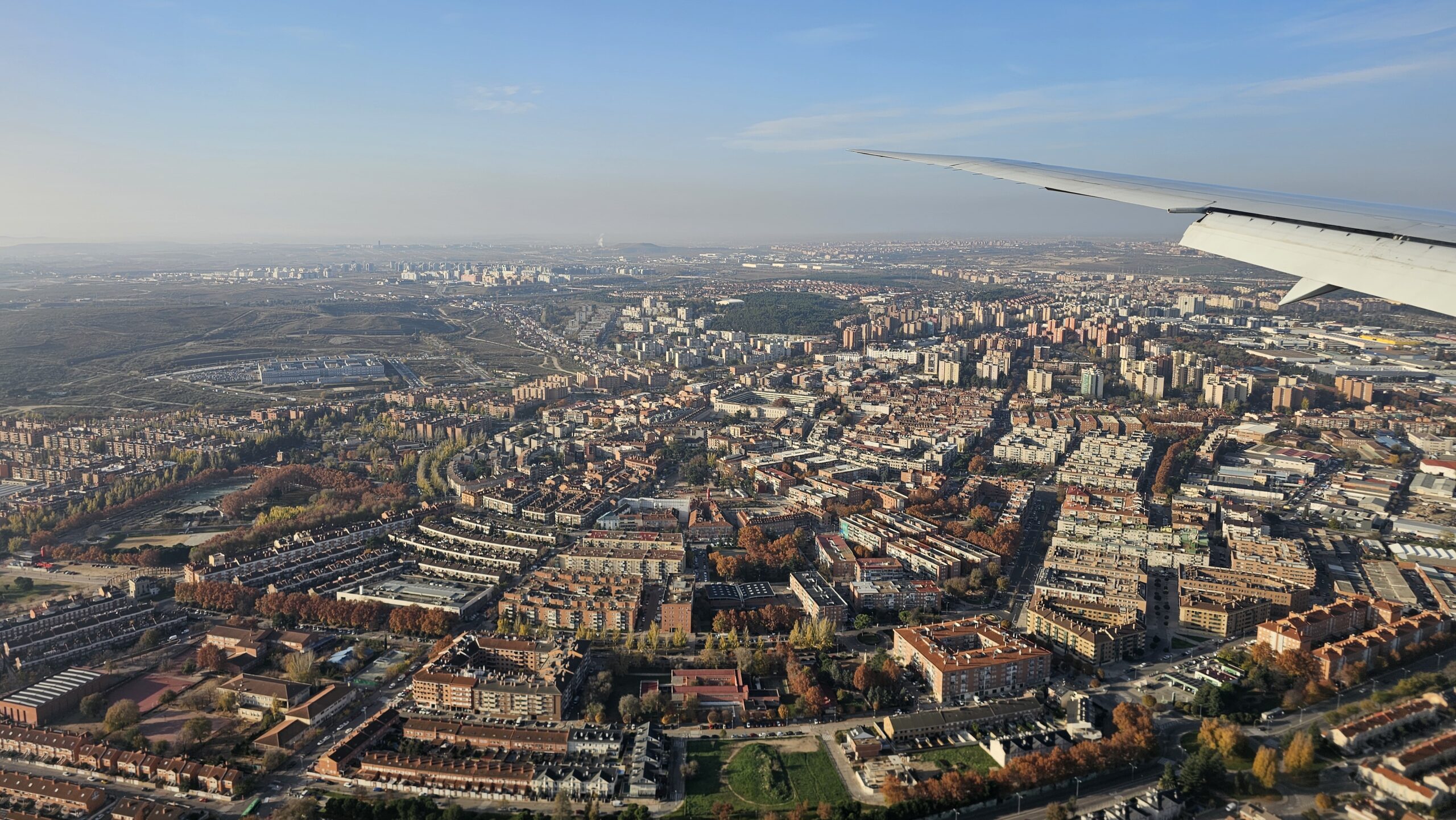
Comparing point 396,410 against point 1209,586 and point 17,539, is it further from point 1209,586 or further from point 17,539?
point 1209,586

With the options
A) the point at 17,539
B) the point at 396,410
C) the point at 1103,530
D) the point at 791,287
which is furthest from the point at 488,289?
the point at 1103,530

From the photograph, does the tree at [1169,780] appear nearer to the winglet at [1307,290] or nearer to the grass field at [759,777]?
the grass field at [759,777]

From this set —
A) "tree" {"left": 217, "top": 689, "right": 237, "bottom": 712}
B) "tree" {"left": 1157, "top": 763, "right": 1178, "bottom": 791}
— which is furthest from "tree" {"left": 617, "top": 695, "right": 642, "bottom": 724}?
"tree" {"left": 1157, "top": 763, "right": 1178, "bottom": 791}

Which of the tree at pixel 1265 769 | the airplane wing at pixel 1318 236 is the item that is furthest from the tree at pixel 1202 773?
the airplane wing at pixel 1318 236

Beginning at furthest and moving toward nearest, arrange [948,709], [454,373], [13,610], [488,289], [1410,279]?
[488,289]
[454,373]
[13,610]
[948,709]
[1410,279]

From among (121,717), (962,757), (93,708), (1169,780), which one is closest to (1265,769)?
(1169,780)

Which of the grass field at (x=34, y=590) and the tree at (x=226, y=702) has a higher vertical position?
the grass field at (x=34, y=590)

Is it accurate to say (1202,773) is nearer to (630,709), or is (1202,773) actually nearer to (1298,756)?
(1298,756)

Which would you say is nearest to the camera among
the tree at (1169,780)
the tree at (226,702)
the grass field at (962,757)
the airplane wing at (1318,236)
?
the airplane wing at (1318,236)
